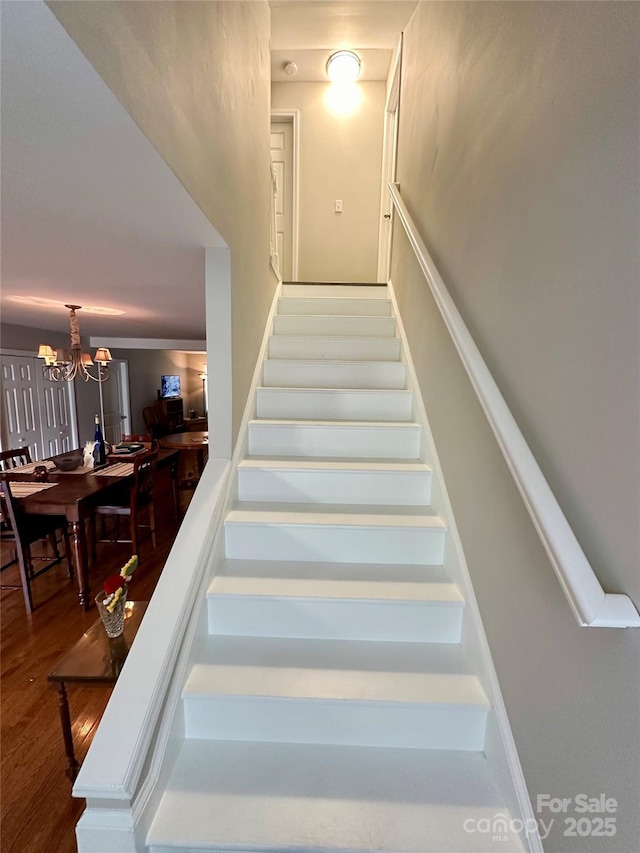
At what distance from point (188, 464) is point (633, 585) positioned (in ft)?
23.0

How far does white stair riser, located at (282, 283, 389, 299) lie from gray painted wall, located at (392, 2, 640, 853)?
1693 mm

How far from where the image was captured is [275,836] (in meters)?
0.94

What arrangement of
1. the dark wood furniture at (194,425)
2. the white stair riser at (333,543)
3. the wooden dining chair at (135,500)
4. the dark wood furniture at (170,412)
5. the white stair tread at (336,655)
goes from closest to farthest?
the white stair tread at (336,655)
the white stair riser at (333,543)
the wooden dining chair at (135,500)
the dark wood furniture at (170,412)
the dark wood furniture at (194,425)

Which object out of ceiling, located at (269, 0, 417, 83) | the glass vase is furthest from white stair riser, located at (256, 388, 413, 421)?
ceiling, located at (269, 0, 417, 83)

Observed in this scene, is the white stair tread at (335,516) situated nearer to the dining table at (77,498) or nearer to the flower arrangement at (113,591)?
the flower arrangement at (113,591)

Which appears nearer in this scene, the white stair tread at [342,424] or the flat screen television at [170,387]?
the white stair tread at [342,424]

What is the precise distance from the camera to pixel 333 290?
10.5ft

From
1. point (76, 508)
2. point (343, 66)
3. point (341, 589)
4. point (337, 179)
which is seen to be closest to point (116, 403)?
point (76, 508)

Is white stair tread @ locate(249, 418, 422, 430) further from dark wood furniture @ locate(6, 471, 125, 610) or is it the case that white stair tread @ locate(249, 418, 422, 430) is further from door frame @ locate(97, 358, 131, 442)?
door frame @ locate(97, 358, 131, 442)

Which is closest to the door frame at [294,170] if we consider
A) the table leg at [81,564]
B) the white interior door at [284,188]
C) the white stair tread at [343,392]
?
the white interior door at [284,188]

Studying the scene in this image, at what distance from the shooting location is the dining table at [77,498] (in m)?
2.65

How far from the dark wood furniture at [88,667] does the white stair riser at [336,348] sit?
5.74ft

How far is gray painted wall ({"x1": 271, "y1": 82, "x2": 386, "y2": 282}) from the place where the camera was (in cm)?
376

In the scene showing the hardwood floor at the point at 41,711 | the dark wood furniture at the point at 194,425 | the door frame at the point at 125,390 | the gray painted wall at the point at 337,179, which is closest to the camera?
the hardwood floor at the point at 41,711
